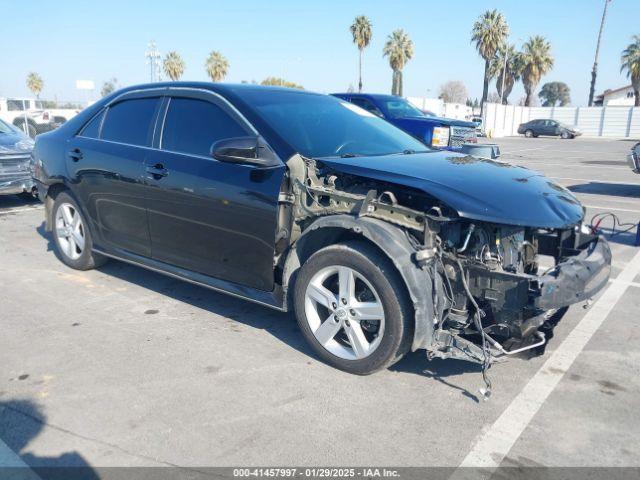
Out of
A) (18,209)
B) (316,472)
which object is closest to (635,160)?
(316,472)

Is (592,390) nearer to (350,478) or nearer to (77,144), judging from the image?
(350,478)

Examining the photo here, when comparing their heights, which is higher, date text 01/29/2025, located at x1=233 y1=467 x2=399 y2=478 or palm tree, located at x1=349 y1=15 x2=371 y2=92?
palm tree, located at x1=349 y1=15 x2=371 y2=92

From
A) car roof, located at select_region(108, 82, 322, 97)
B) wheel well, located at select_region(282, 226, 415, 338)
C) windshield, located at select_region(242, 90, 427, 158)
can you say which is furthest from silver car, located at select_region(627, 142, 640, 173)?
wheel well, located at select_region(282, 226, 415, 338)

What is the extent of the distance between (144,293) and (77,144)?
5.06 feet

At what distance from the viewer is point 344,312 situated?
3.42 metres

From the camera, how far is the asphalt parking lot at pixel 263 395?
2734 mm

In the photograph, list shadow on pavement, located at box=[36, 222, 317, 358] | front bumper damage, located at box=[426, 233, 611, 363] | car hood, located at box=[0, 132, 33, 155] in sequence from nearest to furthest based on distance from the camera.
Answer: front bumper damage, located at box=[426, 233, 611, 363] → shadow on pavement, located at box=[36, 222, 317, 358] → car hood, located at box=[0, 132, 33, 155]

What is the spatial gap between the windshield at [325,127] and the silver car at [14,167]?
5.98m

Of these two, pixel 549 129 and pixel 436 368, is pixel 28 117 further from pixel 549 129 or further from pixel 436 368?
pixel 549 129

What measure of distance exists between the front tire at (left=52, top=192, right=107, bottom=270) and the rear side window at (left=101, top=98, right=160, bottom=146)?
2.95ft

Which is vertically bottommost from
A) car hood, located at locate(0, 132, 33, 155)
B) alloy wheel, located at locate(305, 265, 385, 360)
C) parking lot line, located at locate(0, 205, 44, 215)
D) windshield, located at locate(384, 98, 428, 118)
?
parking lot line, located at locate(0, 205, 44, 215)

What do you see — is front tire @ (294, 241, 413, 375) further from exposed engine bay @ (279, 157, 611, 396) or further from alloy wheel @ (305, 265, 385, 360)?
exposed engine bay @ (279, 157, 611, 396)

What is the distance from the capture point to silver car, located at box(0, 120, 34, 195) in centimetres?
859

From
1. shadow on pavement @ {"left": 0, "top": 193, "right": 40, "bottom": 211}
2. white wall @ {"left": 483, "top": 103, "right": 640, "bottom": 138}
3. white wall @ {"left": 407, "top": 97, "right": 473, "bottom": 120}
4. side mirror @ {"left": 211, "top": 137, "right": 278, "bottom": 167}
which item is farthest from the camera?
white wall @ {"left": 483, "top": 103, "right": 640, "bottom": 138}
